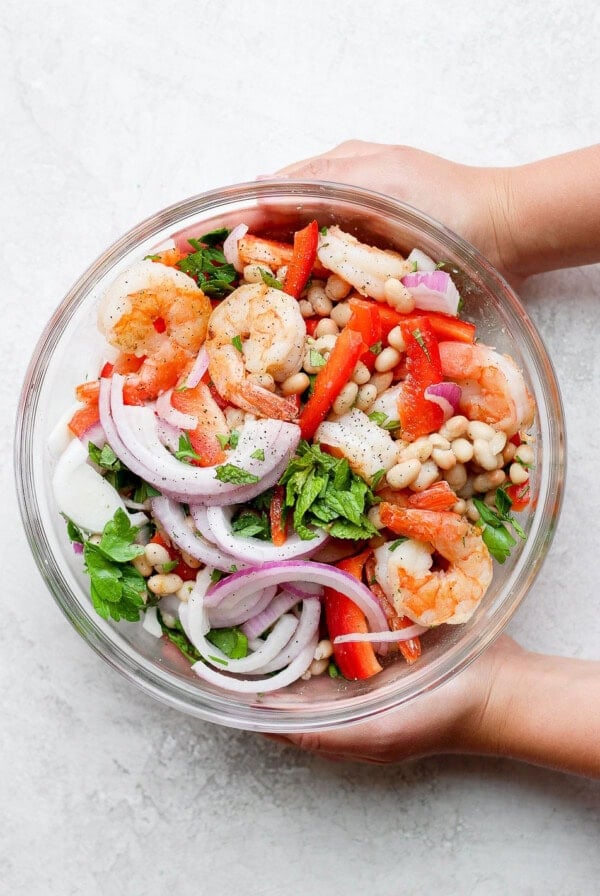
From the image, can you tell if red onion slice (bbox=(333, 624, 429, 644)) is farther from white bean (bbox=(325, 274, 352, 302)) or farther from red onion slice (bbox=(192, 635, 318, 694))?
white bean (bbox=(325, 274, 352, 302))

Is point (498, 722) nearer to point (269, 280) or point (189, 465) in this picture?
point (189, 465)

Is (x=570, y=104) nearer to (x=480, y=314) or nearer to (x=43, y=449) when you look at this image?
(x=480, y=314)

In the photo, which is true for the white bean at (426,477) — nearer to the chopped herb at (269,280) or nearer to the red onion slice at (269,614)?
the red onion slice at (269,614)

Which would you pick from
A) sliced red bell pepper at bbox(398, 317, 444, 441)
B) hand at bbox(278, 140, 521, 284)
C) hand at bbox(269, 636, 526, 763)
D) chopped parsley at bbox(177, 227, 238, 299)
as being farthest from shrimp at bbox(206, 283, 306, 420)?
hand at bbox(269, 636, 526, 763)

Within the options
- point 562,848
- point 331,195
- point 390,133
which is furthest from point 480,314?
point 562,848

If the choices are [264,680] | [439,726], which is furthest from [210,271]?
[439,726]

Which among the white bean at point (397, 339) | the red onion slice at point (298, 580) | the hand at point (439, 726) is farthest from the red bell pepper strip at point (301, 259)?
the hand at point (439, 726)
